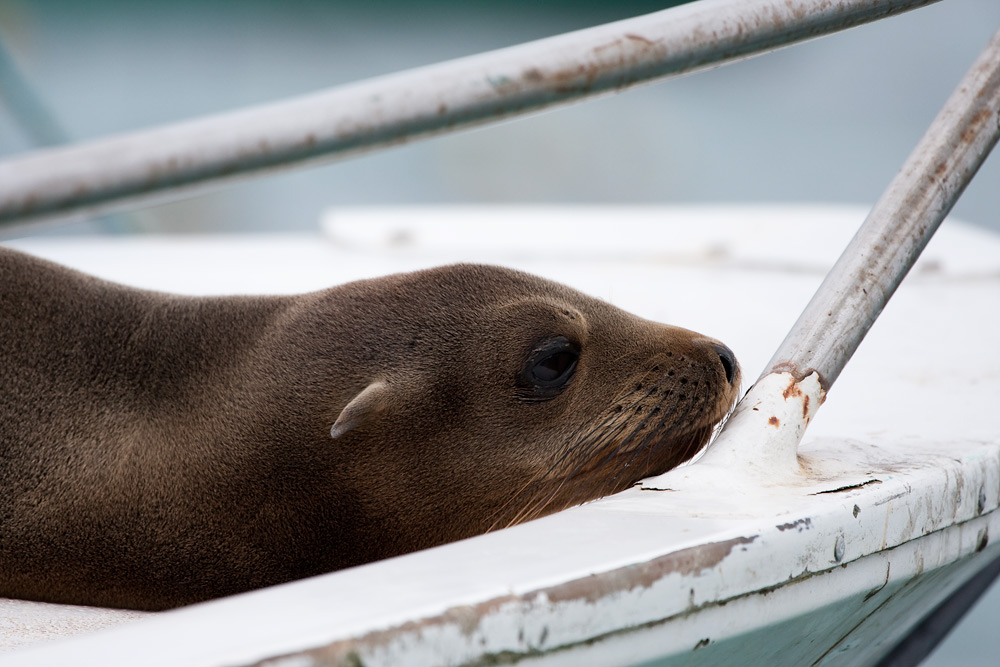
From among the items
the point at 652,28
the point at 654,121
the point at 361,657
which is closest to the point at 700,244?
the point at 652,28

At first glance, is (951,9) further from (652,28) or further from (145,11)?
(652,28)

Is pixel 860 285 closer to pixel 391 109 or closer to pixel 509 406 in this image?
pixel 509 406

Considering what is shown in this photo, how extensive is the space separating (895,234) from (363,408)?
0.83m

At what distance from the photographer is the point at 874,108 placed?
12.4m

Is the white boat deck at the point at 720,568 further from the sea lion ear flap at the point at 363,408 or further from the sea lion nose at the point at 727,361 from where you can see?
the sea lion ear flap at the point at 363,408

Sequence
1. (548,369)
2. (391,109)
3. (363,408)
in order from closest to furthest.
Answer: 1. (391,109)
2. (363,408)
3. (548,369)

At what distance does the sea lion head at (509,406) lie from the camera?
5.92 ft

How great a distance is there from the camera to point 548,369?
6.07 feet

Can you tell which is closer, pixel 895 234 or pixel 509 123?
pixel 895 234

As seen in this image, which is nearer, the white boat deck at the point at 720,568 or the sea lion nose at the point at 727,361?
the white boat deck at the point at 720,568

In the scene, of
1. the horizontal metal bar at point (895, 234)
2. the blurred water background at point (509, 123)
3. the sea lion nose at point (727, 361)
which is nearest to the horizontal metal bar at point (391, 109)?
the horizontal metal bar at point (895, 234)

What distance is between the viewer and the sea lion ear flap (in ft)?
Result: 5.57

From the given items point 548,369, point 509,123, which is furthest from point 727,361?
point 509,123

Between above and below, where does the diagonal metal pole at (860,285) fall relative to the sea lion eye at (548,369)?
above
